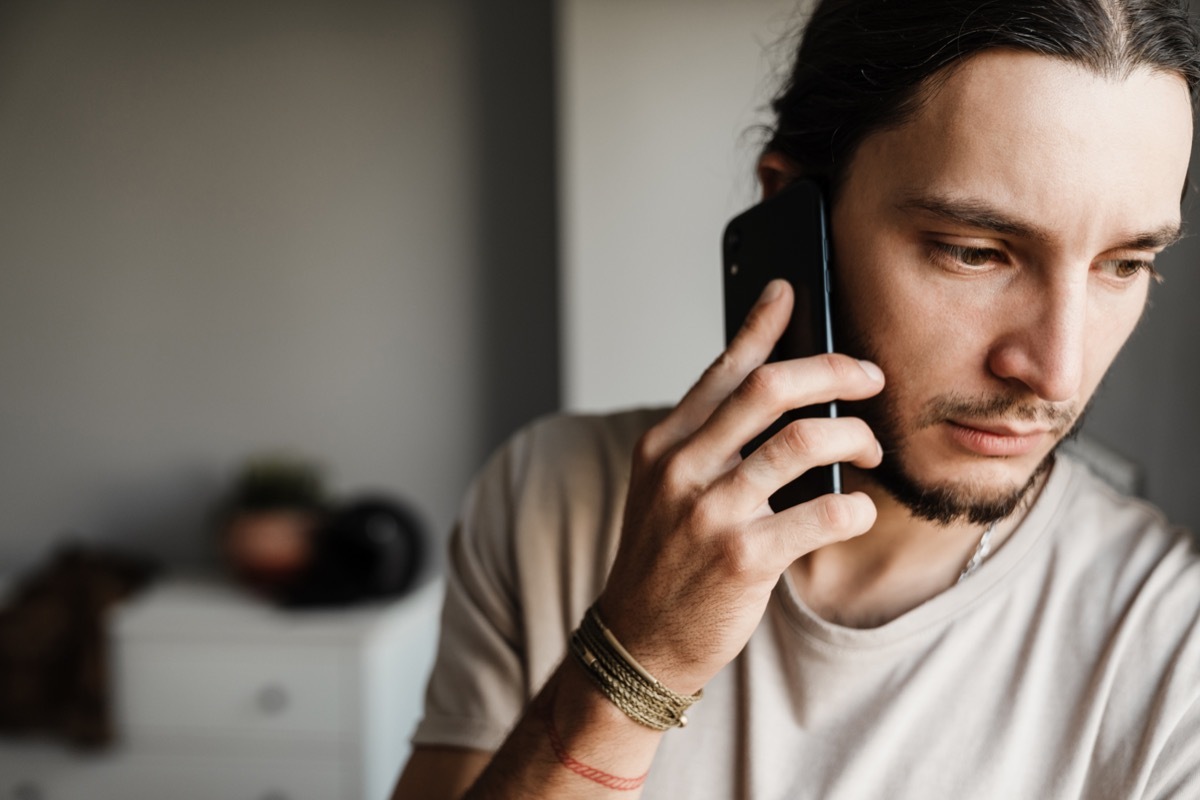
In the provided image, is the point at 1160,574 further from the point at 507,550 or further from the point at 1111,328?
the point at 507,550

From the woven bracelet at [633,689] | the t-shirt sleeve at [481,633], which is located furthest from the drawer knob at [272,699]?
the woven bracelet at [633,689]

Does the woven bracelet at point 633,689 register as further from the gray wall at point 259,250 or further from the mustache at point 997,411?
the gray wall at point 259,250

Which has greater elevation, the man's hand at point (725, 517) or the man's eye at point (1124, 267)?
the man's eye at point (1124, 267)

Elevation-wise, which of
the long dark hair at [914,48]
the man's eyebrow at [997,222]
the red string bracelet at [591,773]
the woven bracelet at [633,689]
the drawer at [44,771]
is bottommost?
the drawer at [44,771]

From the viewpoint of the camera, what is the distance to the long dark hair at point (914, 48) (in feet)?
2.22

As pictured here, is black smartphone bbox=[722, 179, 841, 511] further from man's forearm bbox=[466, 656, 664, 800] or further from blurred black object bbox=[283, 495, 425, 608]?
blurred black object bbox=[283, 495, 425, 608]

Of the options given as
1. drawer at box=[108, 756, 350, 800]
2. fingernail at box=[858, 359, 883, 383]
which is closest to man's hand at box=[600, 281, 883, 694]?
fingernail at box=[858, 359, 883, 383]

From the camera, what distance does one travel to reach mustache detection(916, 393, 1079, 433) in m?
0.71

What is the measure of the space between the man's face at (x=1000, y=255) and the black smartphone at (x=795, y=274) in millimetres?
37

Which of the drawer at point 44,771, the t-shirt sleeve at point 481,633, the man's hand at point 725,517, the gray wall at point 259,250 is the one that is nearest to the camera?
the man's hand at point 725,517

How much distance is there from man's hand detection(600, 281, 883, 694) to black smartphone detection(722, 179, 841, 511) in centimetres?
5

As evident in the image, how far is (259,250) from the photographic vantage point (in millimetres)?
2510

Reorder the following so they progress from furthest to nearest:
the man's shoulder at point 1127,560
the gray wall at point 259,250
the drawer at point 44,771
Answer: the gray wall at point 259,250 < the drawer at point 44,771 < the man's shoulder at point 1127,560

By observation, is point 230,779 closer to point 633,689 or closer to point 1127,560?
point 633,689
